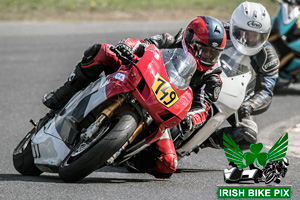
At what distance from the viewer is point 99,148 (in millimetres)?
5535

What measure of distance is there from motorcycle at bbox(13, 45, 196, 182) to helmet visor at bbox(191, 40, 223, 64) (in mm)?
84

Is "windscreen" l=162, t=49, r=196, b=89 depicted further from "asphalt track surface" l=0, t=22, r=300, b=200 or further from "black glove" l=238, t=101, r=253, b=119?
"black glove" l=238, t=101, r=253, b=119

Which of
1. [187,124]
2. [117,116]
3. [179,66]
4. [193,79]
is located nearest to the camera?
[117,116]

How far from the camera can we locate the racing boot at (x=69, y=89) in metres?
6.39

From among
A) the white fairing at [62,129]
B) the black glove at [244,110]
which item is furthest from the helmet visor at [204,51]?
the black glove at [244,110]

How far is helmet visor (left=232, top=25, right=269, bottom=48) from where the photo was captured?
7414 millimetres

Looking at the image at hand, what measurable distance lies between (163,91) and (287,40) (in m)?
6.72

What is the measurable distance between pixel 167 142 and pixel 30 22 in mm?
10333

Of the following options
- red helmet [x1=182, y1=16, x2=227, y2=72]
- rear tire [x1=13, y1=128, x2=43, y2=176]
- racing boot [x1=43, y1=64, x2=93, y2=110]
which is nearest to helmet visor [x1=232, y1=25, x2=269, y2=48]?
red helmet [x1=182, y1=16, x2=227, y2=72]

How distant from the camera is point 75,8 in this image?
1827 centimetres

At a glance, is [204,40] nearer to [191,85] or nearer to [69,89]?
[191,85]

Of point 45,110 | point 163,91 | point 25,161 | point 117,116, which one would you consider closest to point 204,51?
point 163,91

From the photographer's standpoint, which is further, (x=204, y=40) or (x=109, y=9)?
(x=109, y=9)

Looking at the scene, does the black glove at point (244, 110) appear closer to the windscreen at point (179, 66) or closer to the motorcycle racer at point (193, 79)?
the motorcycle racer at point (193, 79)
